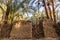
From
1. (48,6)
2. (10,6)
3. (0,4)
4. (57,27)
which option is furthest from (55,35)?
(0,4)

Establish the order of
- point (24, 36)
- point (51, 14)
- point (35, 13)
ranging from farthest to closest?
point (35, 13) < point (51, 14) < point (24, 36)

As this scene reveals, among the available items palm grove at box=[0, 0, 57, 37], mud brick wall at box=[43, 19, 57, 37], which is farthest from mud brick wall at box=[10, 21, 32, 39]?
mud brick wall at box=[43, 19, 57, 37]

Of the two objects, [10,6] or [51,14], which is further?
[51,14]

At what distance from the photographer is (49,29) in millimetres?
4086

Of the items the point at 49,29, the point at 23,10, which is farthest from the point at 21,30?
the point at 23,10

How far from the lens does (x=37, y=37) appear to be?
13.6 feet

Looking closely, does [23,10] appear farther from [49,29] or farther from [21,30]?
[49,29]

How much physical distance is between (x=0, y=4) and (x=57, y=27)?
6.17 feet

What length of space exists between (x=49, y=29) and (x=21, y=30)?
2.59 ft

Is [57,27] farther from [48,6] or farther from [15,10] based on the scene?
[15,10]

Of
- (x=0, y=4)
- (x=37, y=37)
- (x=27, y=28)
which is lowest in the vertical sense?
(x=37, y=37)

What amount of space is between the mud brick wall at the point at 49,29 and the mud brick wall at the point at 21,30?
430 millimetres

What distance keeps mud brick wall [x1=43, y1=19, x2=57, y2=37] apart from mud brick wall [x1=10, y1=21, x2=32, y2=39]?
0.43 meters

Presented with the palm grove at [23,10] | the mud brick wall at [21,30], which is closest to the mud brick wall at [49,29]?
the mud brick wall at [21,30]
